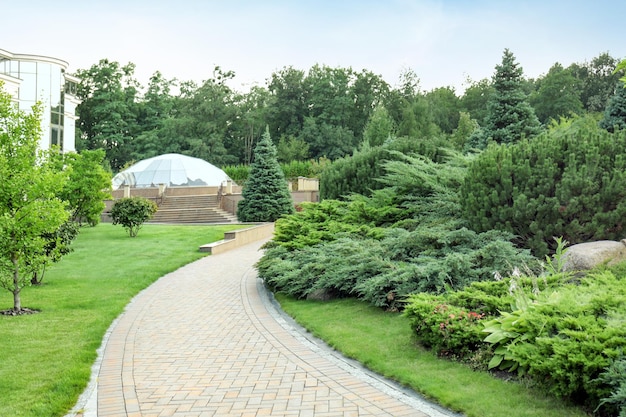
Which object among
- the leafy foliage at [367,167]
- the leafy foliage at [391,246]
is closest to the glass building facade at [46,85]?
the leafy foliage at [367,167]

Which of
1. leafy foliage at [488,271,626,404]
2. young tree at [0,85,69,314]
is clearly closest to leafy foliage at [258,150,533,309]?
leafy foliage at [488,271,626,404]

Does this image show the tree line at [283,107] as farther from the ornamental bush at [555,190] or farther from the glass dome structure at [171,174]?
the ornamental bush at [555,190]

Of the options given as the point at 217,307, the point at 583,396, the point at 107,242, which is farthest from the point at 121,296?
the point at 107,242

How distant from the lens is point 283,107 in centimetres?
6388

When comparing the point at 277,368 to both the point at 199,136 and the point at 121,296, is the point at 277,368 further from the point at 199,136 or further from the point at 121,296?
the point at 199,136

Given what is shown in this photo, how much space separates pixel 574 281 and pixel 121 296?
7.99 m

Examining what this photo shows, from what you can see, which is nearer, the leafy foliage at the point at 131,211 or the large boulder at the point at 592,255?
the large boulder at the point at 592,255

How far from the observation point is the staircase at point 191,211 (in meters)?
34.6

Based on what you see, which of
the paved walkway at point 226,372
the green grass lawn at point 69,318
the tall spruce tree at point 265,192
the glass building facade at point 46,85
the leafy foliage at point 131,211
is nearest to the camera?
the paved walkway at point 226,372

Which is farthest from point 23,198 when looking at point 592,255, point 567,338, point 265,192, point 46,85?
point 46,85

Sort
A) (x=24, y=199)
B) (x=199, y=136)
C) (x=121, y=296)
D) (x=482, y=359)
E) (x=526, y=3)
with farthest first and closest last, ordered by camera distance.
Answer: (x=199, y=136) < (x=526, y=3) < (x=121, y=296) < (x=24, y=199) < (x=482, y=359)

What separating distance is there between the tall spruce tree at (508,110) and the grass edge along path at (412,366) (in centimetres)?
1729

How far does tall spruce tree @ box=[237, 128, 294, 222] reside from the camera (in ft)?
98.8

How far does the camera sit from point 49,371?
6.30 metres
